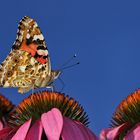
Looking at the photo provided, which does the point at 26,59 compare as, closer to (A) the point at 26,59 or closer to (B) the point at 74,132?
(A) the point at 26,59

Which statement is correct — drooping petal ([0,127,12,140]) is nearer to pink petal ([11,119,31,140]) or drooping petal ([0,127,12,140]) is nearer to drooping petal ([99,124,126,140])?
pink petal ([11,119,31,140])

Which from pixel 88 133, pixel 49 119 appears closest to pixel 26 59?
pixel 49 119

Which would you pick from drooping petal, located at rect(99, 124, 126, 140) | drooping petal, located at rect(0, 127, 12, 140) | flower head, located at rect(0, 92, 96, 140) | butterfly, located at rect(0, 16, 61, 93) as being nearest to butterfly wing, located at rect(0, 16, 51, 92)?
butterfly, located at rect(0, 16, 61, 93)

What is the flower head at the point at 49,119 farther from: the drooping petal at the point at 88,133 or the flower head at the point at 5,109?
the flower head at the point at 5,109

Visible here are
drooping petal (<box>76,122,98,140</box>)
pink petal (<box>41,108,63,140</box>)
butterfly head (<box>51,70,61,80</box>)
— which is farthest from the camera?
butterfly head (<box>51,70,61,80</box>)

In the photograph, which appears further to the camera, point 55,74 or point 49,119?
point 55,74

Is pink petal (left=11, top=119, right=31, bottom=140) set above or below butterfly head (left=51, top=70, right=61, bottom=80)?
below
